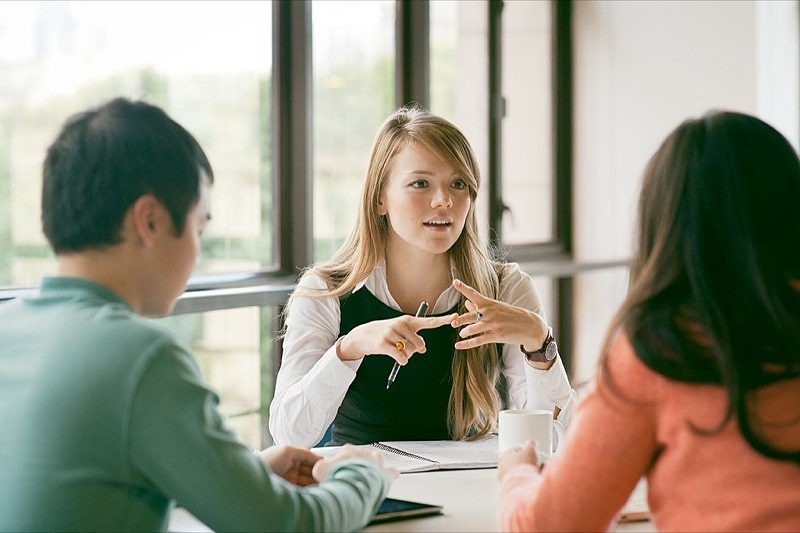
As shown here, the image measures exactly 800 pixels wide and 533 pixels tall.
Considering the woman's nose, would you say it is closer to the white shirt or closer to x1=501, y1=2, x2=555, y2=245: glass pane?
the white shirt

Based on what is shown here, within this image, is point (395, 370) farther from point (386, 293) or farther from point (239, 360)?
point (239, 360)

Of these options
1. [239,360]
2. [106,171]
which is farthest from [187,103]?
[106,171]

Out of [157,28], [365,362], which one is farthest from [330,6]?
[365,362]

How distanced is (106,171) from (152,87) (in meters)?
2.05

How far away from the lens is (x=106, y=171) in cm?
126

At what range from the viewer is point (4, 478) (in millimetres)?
1209

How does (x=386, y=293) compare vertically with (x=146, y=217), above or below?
below

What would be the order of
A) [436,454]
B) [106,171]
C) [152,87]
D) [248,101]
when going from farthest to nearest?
[248,101]
[152,87]
[436,454]
[106,171]

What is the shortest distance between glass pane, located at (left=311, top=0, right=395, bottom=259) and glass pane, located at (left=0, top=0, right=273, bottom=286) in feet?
0.81

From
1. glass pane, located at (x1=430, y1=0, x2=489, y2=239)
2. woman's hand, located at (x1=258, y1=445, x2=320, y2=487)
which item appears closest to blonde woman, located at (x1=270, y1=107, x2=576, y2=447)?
woman's hand, located at (x1=258, y1=445, x2=320, y2=487)

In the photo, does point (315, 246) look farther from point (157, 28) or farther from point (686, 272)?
point (686, 272)

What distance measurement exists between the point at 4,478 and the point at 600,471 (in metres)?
0.70

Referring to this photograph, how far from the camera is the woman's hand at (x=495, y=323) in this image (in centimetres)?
206

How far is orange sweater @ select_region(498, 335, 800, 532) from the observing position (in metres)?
1.14
